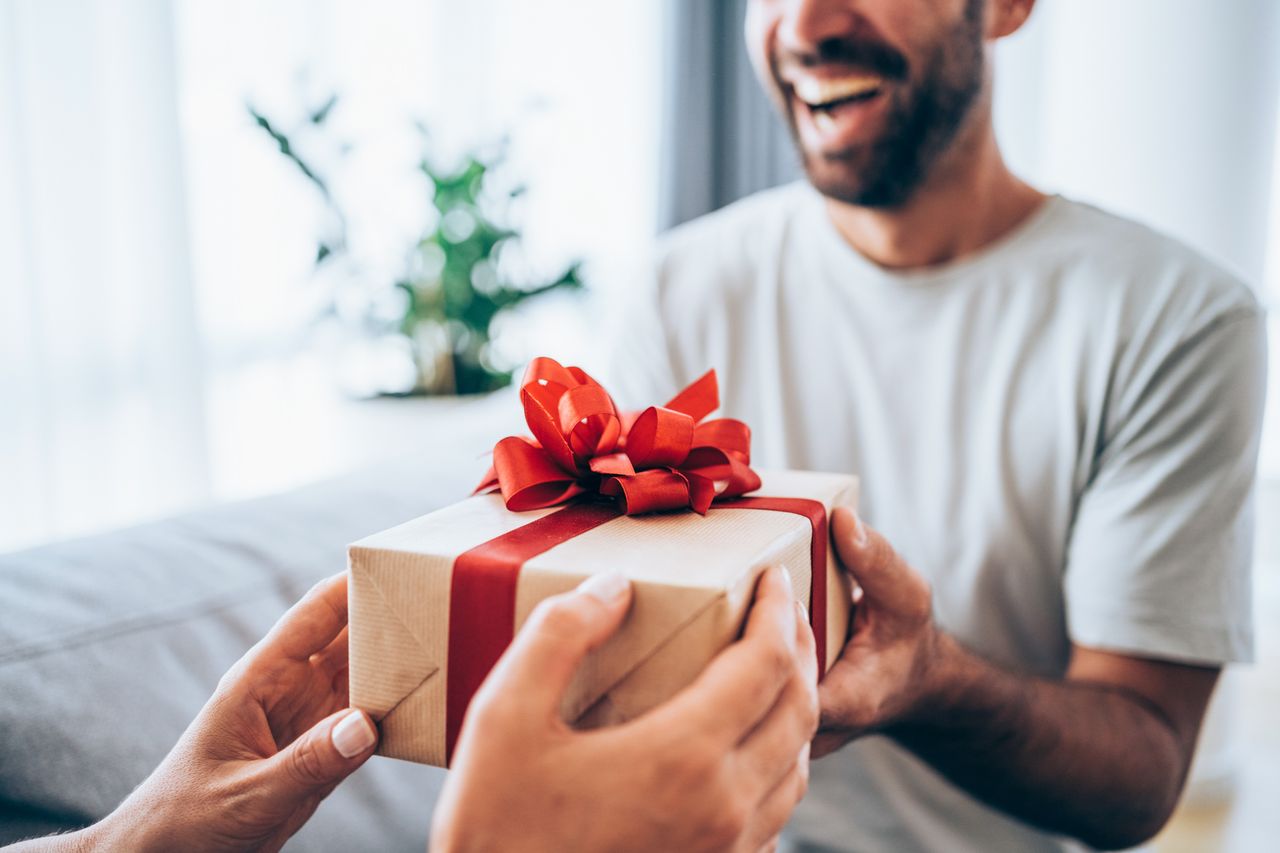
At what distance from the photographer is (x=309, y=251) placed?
2008 millimetres

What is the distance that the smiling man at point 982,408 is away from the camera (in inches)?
40.7

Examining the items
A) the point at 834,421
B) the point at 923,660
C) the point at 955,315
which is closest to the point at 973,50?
the point at 955,315

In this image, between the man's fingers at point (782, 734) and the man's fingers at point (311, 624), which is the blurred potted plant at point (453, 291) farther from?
the man's fingers at point (782, 734)

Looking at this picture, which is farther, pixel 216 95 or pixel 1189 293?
pixel 216 95

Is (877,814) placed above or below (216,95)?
below

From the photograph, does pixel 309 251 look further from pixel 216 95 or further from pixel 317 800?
pixel 317 800

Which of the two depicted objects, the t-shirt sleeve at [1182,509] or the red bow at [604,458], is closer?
the red bow at [604,458]

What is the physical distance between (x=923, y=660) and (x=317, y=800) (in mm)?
485

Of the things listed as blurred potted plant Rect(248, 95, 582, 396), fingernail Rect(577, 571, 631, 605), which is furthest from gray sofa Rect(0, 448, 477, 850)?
blurred potted plant Rect(248, 95, 582, 396)

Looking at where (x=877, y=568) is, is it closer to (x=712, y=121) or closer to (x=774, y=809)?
(x=774, y=809)

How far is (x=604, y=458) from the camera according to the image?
0.64 m

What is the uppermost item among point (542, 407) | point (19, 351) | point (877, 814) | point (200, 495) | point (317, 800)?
point (542, 407)

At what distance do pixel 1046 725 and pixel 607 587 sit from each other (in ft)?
2.17

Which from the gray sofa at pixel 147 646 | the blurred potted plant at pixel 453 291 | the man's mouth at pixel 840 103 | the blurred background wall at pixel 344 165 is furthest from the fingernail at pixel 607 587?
the blurred potted plant at pixel 453 291
